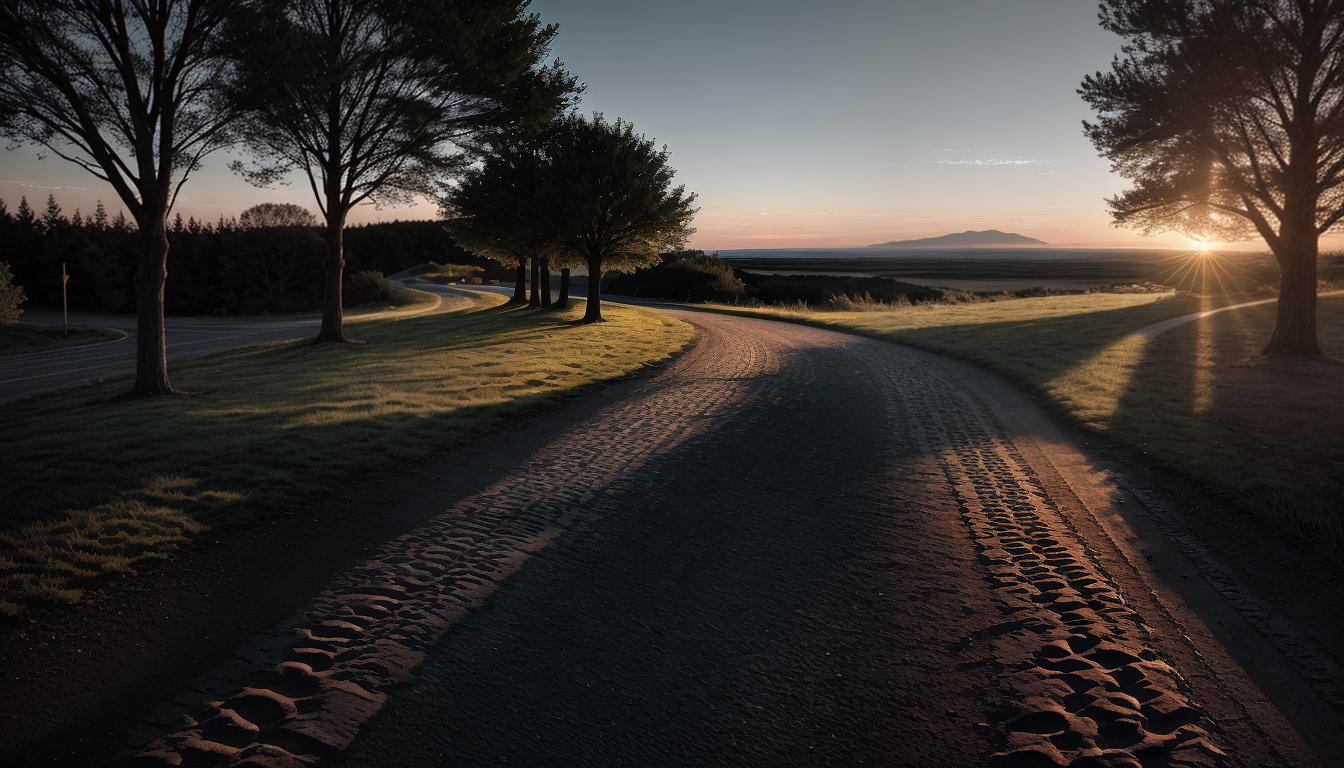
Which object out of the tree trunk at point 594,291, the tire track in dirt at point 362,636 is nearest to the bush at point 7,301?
the tree trunk at point 594,291

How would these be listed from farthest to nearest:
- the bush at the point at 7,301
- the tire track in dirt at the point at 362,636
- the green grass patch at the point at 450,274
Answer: the green grass patch at the point at 450,274, the bush at the point at 7,301, the tire track in dirt at the point at 362,636

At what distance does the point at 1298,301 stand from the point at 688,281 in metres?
49.2

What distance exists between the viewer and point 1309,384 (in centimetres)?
1365

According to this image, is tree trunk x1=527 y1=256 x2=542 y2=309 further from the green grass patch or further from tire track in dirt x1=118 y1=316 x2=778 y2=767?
the green grass patch

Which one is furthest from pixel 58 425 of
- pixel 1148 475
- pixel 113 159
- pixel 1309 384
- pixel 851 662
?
pixel 1309 384

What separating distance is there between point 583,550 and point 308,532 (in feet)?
8.59

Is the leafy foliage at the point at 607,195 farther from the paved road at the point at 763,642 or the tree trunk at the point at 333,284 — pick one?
the paved road at the point at 763,642

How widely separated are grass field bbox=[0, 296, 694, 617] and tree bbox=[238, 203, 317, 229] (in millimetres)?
68199

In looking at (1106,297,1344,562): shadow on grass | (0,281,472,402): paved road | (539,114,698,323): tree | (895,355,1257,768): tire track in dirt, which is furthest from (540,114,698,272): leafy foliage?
(895,355,1257,768): tire track in dirt

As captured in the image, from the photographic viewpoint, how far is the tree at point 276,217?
78.4 meters

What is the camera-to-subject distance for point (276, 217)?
78938mm

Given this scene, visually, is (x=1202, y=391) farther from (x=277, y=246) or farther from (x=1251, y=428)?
(x=277, y=246)

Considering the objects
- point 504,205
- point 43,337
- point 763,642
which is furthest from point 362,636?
point 43,337

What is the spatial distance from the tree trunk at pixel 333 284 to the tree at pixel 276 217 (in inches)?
2587
